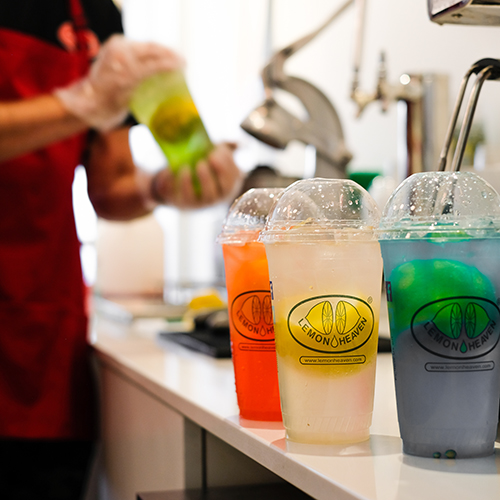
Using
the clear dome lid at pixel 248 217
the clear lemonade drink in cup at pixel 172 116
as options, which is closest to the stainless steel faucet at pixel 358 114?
the clear lemonade drink in cup at pixel 172 116

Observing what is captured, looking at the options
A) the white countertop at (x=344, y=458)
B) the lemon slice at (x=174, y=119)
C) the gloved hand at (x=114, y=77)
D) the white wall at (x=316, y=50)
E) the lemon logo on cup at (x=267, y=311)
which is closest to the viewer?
the white countertop at (x=344, y=458)

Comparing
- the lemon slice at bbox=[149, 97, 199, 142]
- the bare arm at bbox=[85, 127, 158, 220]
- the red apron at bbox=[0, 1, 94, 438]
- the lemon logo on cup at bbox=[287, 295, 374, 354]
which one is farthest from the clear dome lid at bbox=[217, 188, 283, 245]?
the bare arm at bbox=[85, 127, 158, 220]

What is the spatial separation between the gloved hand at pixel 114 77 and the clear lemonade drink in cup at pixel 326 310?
796mm

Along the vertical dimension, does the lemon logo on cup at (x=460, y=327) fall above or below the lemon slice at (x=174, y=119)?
below

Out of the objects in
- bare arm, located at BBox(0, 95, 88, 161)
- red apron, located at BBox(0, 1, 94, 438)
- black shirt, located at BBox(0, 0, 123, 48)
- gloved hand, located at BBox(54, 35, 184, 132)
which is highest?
black shirt, located at BBox(0, 0, 123, 48)

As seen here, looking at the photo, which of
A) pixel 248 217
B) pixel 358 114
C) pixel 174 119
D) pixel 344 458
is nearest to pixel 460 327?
pixel 344 458

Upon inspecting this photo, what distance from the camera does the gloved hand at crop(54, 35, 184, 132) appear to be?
124 centimetres

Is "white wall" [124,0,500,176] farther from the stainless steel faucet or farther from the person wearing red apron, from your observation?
the person wearing red apron

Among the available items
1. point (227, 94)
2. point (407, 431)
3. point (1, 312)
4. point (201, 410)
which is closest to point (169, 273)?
point (227, 94)

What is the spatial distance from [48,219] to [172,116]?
410 mm

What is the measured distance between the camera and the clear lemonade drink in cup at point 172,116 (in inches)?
45.1

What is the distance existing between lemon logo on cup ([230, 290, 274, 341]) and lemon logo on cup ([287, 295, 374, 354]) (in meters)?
0.09

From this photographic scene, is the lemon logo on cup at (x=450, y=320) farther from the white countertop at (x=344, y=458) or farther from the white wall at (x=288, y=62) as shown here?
the white wall at (x=288, y=62)

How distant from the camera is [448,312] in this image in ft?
1.49
